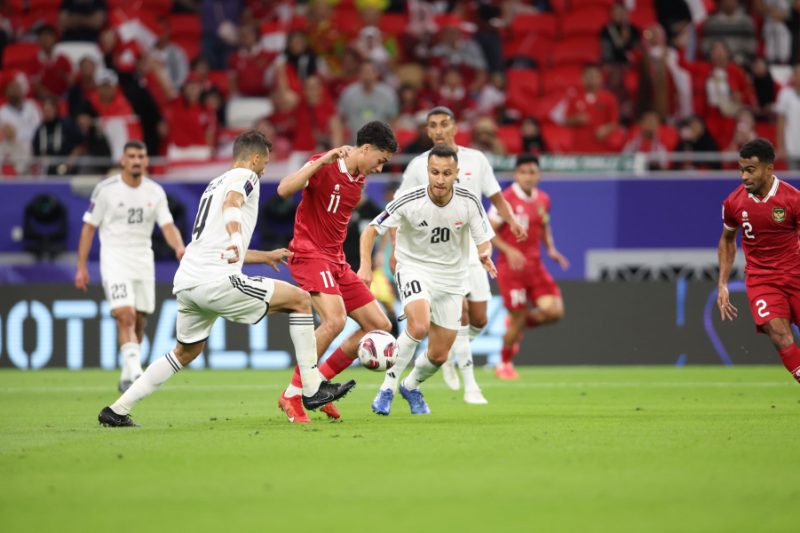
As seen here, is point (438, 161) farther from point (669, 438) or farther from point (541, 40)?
point (541, 40)

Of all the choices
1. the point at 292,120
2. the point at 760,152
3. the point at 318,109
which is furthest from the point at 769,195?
the point at 292,120

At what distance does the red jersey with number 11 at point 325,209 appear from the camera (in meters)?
10.3

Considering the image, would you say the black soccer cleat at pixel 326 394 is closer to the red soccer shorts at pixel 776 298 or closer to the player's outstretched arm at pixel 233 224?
the player's outstretched arm at pixel 233 224

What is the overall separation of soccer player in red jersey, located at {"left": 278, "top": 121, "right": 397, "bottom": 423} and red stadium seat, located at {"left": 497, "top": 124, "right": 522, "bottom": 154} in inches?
396

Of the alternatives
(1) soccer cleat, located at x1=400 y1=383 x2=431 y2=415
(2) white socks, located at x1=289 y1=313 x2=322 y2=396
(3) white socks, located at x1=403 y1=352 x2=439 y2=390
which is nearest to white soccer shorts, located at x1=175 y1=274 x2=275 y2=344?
(2) white socks, located at x1=289 y1=313 x2=322 y2=396

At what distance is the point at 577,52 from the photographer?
72.7ft

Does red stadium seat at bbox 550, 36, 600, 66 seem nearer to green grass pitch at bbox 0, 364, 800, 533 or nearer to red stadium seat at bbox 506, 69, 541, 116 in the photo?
red stadium seat at bbox 506, 69, 541, 116

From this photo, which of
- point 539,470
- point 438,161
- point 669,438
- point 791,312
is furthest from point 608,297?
point 539,470

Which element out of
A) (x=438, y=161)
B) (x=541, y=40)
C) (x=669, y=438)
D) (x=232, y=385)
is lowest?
(x=232, y=385)

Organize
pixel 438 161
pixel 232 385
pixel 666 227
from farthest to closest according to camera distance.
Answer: pixel 666 227 → pixel 232 385 → pixel 438 161

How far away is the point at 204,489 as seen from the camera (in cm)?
654

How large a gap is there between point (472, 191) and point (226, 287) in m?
3.70

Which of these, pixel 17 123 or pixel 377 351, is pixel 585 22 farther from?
pixel 377 351

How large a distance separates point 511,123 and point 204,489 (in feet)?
49.0
